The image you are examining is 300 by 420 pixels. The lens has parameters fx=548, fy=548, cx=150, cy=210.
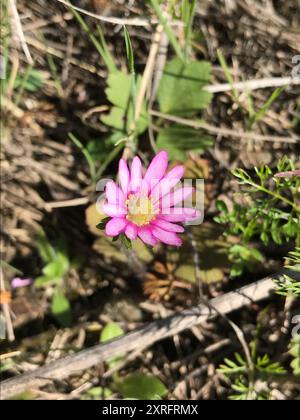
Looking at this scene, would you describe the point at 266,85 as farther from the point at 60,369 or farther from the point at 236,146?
the point at 60,369

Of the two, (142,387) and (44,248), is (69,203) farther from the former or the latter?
(142,387)

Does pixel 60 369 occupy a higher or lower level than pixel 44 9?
lower

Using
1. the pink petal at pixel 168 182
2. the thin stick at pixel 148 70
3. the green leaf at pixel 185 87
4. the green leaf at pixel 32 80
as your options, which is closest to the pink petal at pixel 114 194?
the pink petal at pixel 168 182

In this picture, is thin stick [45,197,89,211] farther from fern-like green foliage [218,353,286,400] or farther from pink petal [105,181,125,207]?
fern-like green foliage [218,353,286,400]

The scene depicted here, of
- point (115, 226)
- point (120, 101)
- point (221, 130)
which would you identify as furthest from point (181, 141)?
point (115, 226)

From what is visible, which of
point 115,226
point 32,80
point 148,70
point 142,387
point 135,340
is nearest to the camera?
point 115,226
